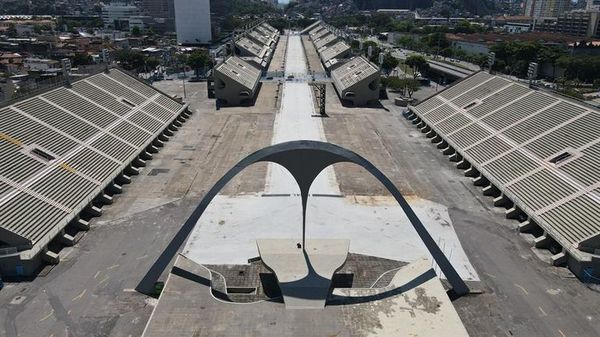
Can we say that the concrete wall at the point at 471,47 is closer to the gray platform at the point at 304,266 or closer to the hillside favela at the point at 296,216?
the hillside favela at the point at 296,216

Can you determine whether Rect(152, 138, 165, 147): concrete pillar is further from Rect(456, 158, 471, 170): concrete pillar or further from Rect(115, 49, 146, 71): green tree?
Rect(115, 49, 146, 71): green tree

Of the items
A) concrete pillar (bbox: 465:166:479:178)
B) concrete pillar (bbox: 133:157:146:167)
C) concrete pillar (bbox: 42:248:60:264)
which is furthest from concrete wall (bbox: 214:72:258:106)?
concrete pillar (bbox: 42:248:60:264)

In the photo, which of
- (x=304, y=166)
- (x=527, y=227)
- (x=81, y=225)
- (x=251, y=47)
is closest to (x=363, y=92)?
(x=527, y=227)

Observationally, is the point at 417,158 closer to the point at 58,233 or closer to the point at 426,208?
the point at 426,208

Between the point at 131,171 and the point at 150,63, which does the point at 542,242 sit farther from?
the point at 150,63

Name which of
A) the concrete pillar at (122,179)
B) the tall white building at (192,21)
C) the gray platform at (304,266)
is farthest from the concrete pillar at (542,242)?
the tall white building at (192,21)

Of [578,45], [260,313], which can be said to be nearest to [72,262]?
[260,313]

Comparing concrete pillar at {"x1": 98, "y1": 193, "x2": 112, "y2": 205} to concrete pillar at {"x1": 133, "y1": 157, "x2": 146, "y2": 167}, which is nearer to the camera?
concrete pillar at {"x1": 98, "y1": 193, "x2": 112, "y2": 205}
